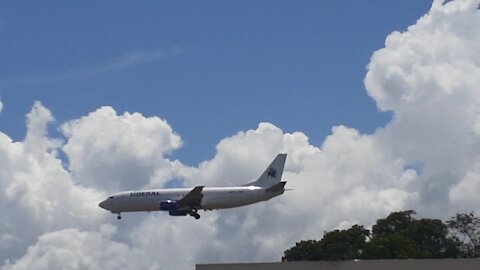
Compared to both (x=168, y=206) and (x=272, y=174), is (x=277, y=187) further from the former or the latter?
(x=168, y=206)

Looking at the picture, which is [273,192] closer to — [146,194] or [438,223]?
[146,194]

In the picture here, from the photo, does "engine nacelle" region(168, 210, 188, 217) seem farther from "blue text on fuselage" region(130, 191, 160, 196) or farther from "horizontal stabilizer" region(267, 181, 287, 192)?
"horizontal stabilizer" region(267, 181, 287, 192)

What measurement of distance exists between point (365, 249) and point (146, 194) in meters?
26.7

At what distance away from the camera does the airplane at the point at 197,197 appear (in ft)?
356

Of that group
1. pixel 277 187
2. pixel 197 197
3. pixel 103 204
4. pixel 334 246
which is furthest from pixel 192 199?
pixel 334 246

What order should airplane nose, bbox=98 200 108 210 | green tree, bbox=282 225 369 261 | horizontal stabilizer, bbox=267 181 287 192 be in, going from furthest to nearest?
green tree, bbox=282 225 369 261
airplane nose, bbox=98 200 108 210
horizontal stabilizer, bbox=267 181 287 192

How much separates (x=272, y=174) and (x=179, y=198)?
1093 centimetres

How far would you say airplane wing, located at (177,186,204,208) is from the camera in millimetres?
110312

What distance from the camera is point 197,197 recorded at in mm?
111250

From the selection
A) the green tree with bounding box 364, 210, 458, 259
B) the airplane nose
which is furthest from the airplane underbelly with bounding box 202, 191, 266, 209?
the green tree with bounding box 364, 210, 458, 259

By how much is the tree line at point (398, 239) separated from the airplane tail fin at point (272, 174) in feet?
43.9

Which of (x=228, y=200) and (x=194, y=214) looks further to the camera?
(x=194, y=214)

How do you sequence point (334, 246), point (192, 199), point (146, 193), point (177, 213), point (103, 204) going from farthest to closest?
point (334, 246)
point (103, 204)
point (146, 193)
point (177, 213)
point (192, 199)

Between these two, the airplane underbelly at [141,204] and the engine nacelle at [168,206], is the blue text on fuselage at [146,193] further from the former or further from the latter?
the engine nacelle at [168,206]
